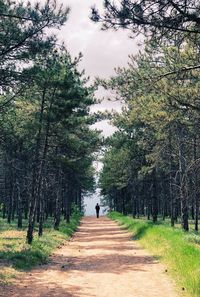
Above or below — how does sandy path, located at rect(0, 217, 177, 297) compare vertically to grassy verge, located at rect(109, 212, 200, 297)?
below

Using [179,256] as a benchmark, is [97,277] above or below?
below

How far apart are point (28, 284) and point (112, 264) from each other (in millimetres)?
4635

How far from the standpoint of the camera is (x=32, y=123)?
890 inches

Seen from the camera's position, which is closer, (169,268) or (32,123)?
(169,268)

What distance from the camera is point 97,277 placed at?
12766mm

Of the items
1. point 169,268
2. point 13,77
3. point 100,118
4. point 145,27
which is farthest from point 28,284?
point 100,118

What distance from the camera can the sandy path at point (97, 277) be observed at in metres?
10.6

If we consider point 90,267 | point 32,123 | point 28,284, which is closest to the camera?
point 28,284

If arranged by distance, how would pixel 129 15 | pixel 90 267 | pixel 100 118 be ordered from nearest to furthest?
pixel 129 15
pixel 90 267
pixel 100 118

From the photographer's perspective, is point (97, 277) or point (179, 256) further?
Result: point (179, 256)

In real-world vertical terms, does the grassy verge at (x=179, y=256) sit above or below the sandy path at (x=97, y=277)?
above

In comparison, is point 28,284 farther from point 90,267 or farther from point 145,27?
point 145,27

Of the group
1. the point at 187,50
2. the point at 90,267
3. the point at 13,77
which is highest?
the point at 187,50

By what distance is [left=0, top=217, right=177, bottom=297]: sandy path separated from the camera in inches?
416
